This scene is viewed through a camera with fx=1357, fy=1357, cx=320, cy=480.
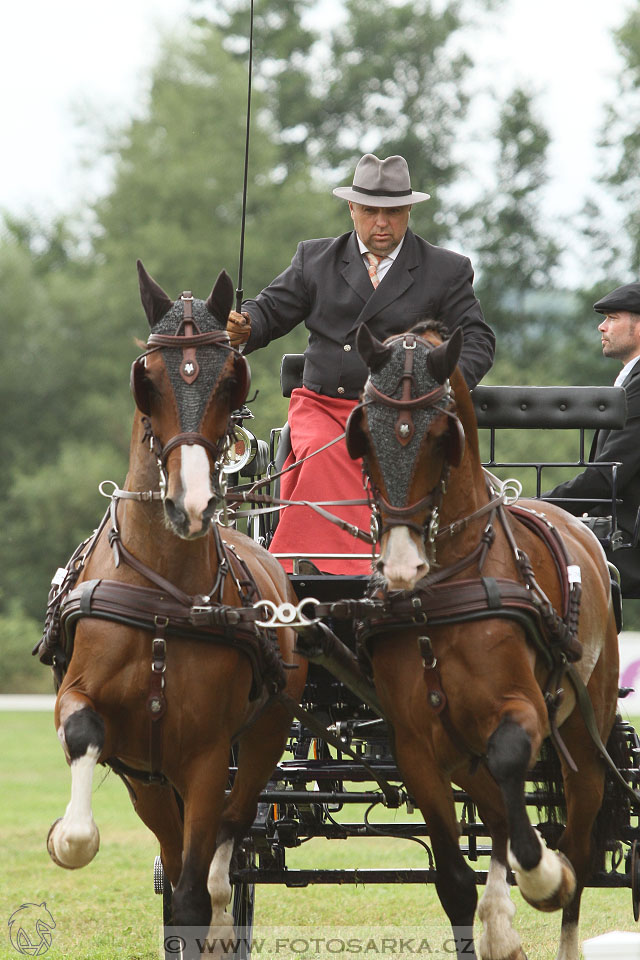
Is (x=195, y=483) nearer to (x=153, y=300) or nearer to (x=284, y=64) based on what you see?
(x=153, y=300)

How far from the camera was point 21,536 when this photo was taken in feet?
89.2

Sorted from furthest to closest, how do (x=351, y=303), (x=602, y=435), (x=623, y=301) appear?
(x=623, y=301)
(x=602, y=435)
(x=351, y=303)

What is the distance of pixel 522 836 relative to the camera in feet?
12.5

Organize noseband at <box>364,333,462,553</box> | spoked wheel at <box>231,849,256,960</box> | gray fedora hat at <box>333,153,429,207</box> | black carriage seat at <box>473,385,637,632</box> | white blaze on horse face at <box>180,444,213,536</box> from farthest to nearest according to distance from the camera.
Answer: black carriage seat at <box>473,385,637,632</box>
spoked wheel at <box>231,849,256,960</box>
gray fedora hat at <box>333,153,429,207</box>
noseband at <box>364,333,462,553</box>
white blaze on horse face at <box>180,444,213,536</box>

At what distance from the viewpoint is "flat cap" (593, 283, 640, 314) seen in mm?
→ 6449

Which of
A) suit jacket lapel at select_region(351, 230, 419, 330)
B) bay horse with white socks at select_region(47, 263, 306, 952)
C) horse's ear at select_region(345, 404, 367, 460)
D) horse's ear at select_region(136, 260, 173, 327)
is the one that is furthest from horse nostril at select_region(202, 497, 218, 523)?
suit jacket lapel at select_region(351, 230, 419, 330)

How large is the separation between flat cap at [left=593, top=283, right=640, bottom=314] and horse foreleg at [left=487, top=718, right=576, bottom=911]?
308 centimetres

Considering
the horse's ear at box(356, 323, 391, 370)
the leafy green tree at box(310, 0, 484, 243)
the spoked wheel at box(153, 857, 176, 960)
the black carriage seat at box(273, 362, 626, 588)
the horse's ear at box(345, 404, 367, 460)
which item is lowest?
the spoked wheel at box(153, 857, 176, 960)

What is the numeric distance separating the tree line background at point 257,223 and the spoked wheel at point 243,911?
68.7 ft

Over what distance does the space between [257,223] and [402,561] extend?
2602cm

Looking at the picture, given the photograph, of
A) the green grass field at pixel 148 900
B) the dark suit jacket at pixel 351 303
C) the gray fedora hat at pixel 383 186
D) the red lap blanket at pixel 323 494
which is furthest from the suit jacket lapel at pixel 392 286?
the green grass field at pixel 148 900

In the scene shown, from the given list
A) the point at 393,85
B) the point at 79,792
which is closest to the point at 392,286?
the point at 79,792

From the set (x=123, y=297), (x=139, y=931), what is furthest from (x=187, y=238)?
(x=139, y=931)

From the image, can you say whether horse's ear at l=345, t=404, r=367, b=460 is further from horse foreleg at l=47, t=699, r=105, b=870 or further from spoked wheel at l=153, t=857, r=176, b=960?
spoked wheel at l=153, t=857, r=176, b=960
